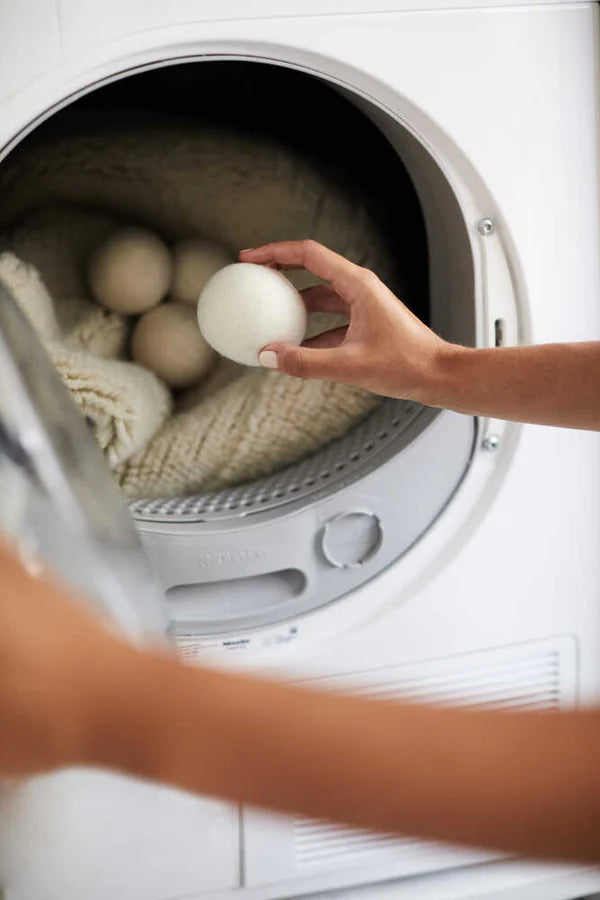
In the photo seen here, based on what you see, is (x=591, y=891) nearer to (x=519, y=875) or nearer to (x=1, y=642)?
(x=519, y=875)

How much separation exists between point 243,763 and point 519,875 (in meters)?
0.72

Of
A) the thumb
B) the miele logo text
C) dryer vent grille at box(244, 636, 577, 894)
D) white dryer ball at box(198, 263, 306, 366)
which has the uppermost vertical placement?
white dryer ball at box(198, 263, 306, 366)

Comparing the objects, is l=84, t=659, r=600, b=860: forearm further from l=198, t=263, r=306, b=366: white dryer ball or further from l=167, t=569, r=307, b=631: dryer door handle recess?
l=167, t=569, r=307, b=631: dryer door handle recess

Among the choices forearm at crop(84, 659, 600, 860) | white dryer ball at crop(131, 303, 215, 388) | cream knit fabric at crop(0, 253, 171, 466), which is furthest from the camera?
white dryer ball at crop(131, 303, 215, 388)

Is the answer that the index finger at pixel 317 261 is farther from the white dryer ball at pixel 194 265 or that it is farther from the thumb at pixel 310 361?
the white dryer ball at pixel 194 265

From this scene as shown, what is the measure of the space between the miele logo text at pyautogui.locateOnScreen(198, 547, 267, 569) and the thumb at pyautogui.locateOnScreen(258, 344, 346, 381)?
18 cm

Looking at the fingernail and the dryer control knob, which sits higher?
the fingernail

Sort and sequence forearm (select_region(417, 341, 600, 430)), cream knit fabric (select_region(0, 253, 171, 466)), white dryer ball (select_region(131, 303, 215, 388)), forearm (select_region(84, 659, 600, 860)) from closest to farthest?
forearm (select_region(84, 659, 600, 860)) → forearm (select_region(417, 341, 600, 430)) → cream knit fabric (select_region(0, 253, 171, 466)) → white dryer ball (select_region(131, 303, 215, 388))

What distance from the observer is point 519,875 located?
821 millimetres


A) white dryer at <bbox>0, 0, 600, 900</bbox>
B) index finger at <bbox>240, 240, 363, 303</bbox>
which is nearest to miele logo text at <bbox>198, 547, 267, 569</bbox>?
white dryer at <bbox>0, 0, 600, 900</bbox>

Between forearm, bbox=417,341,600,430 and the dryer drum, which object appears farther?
the dryer drum

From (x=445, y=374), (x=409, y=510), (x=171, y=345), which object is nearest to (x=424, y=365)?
(x=445, y=374)

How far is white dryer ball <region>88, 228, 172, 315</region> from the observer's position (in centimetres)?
75

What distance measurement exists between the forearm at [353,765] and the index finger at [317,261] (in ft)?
1.28
